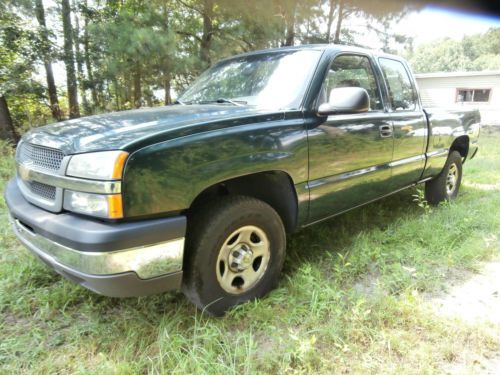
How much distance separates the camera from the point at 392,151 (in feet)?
10.8

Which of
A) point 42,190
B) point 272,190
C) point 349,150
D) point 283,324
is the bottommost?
point 283,324

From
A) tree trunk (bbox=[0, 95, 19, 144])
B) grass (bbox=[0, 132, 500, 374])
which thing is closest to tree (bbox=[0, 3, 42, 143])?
tree trunk (bbox=[0, 95, 19, 144])

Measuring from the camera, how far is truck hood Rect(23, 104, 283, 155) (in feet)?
5.95

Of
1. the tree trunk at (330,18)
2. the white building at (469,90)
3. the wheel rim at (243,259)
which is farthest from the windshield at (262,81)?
the white building at (469,90)

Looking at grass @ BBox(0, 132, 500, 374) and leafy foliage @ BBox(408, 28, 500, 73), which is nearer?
grass @ BBox(0, 132, 500, 374)

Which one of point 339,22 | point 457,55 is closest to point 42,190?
point 339,22

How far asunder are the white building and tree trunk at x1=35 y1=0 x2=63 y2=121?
16.1 m

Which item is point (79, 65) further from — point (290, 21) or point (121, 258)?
point (121, 258)

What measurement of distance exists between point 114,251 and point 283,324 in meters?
1.12

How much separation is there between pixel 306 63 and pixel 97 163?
1804 millimetres

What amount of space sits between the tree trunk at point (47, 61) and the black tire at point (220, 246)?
9868mm

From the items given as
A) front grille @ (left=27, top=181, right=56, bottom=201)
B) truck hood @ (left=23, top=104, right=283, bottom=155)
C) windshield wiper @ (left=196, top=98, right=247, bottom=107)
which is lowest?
front grille @ (left=27, top=181, right=56, bottom=201)

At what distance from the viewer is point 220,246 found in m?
2.10

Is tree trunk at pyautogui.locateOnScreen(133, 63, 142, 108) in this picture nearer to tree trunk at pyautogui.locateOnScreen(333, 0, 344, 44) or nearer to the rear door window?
the rear door window
